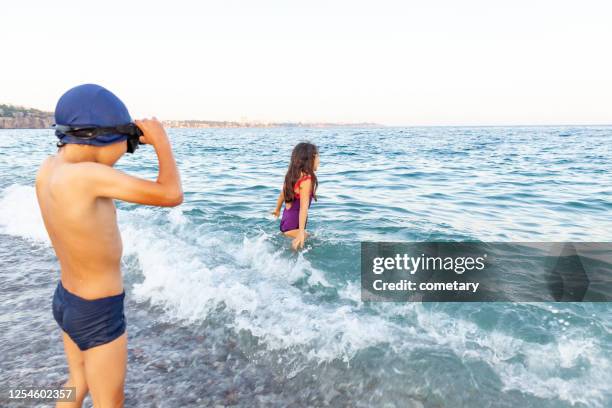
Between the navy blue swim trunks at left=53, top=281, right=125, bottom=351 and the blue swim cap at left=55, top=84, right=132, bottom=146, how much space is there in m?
0.86

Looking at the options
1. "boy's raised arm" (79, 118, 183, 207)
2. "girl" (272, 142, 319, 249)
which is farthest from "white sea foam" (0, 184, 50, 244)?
"boy's raised arm" (79, 118, 183, 207)

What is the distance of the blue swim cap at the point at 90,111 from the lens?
2.00 m

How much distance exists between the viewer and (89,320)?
225 centimetres

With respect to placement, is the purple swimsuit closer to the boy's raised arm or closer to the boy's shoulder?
the boy's raised arm

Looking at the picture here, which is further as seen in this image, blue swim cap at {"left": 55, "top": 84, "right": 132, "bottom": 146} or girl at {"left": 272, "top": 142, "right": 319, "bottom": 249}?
girl at {"left": 272, "top": 142, "right": 319, "bottom": 249}

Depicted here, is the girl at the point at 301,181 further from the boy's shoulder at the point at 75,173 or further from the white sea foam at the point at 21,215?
the boy's shoulder at the point at 75,173

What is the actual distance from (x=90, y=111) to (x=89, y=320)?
1.10 m

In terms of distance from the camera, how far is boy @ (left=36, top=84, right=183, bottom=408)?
199cm

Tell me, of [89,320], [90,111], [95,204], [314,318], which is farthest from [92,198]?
[314,318]

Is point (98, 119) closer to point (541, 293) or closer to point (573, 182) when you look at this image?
point (541, 293)

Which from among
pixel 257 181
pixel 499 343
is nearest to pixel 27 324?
pixel 499 343

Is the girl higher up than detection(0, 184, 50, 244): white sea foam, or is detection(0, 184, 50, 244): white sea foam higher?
the girl

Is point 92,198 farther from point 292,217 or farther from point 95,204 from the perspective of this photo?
point 292,217

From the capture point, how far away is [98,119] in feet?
6.60
